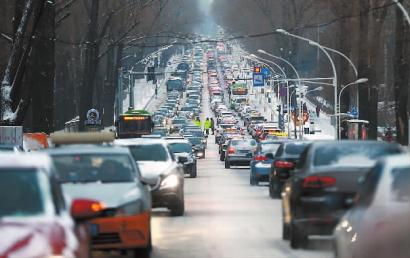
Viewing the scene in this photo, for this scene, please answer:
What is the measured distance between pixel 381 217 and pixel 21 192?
122 inches

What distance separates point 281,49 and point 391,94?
13.0 metres

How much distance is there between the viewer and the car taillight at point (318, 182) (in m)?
18.4

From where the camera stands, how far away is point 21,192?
11789 mm

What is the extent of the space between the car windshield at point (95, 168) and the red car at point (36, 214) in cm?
654

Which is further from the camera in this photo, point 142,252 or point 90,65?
point 90,65

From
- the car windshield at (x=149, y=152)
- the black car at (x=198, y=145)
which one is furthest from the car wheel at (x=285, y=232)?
the black car at (x=198, y=145)

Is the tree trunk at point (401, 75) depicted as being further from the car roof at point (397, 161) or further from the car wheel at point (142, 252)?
the car roof at point (397, 161)

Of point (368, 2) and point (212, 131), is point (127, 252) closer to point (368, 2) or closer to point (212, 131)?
point (368, 2)

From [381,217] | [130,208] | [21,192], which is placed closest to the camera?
[21,192]

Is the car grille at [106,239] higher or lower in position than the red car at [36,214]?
lower

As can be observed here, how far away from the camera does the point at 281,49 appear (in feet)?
410

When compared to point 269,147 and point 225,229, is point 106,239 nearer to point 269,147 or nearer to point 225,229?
point 225,229

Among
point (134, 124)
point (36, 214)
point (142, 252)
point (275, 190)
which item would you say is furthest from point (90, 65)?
point (36, 214)

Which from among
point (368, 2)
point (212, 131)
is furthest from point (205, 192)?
point (212, 131)
